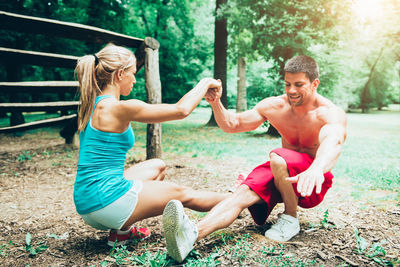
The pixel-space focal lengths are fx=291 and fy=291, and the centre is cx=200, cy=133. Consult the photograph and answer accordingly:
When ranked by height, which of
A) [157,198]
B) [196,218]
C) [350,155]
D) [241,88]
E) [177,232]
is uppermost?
[241,88]

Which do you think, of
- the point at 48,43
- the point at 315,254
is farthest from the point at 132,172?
the point at 48,43

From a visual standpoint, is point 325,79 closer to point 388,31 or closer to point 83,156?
point 388,31

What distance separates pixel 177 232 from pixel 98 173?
2.42 ft

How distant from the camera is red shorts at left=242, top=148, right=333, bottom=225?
8.20 feet

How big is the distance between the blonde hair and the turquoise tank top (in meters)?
0.14

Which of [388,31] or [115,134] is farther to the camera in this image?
[388,31]


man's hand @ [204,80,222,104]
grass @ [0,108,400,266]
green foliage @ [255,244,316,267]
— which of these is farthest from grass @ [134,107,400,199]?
man's hand @ [204,80,222,104]

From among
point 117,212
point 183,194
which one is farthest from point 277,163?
point 117,212

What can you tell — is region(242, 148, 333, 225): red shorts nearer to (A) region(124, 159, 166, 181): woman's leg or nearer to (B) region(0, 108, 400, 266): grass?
(B) region(0, 108, 400, 266): grass

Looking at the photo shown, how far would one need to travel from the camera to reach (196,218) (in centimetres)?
308

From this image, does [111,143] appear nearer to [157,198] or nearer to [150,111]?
[150,111]

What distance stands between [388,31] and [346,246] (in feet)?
40.9

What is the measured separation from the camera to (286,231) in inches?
99.7

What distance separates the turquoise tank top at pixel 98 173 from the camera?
215 cm
